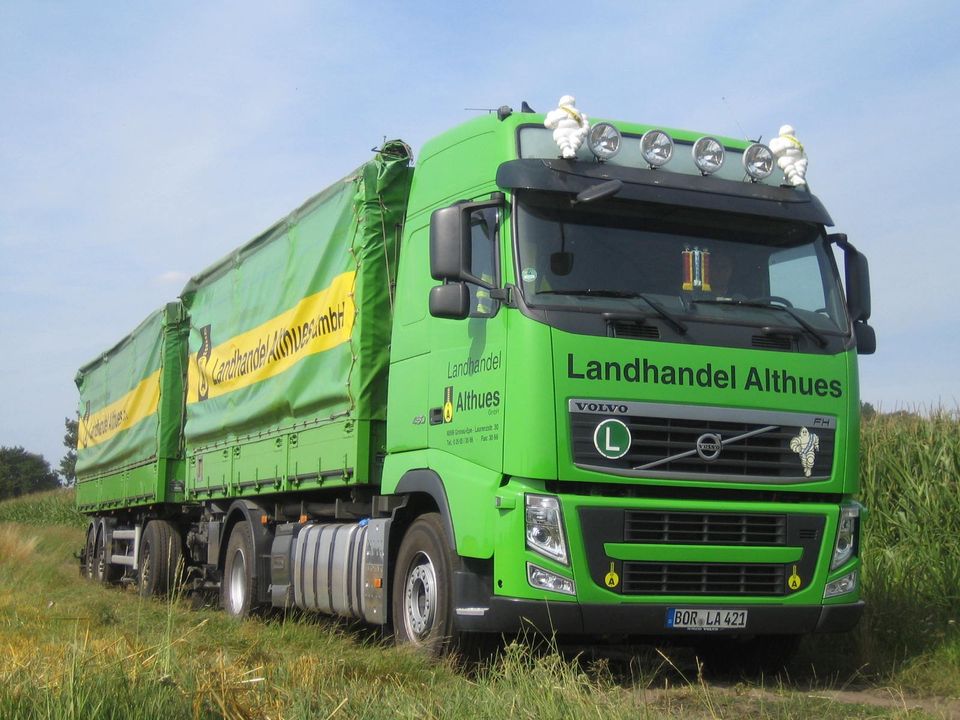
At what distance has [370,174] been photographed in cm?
990

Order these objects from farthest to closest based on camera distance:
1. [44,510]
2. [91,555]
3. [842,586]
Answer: [44,510] < [91,555] < [842,586]

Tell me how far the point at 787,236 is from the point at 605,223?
4.45 ft

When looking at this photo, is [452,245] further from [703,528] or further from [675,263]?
[703,528]

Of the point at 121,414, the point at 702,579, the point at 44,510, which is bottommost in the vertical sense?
the point at 702,579

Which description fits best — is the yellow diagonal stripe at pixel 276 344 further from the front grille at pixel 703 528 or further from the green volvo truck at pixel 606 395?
the front grille at pixel 703 528

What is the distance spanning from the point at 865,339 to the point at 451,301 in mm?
2850

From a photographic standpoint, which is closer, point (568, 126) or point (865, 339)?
point (568, 126)

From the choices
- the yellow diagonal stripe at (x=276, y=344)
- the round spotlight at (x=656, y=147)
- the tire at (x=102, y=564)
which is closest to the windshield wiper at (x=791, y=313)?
the round spotlight at (x=656, y=147)

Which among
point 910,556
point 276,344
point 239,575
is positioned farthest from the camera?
point 239,575

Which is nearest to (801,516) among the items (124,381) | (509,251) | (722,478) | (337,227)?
(722,478)

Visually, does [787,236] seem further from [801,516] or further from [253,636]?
[253,636]

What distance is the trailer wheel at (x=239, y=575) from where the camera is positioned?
476 inches

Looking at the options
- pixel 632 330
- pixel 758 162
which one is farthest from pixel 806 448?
pixel 758 162

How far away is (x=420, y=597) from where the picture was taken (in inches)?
336
